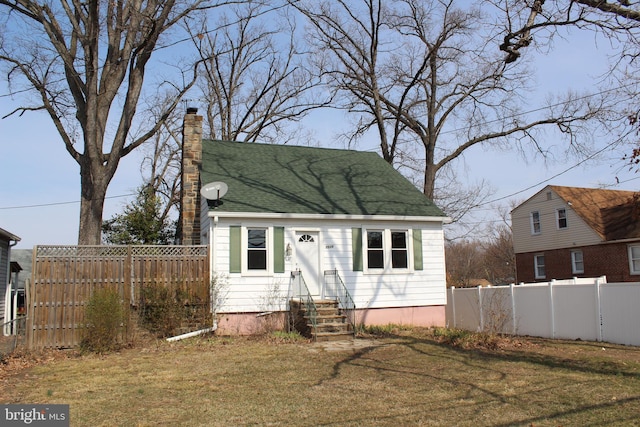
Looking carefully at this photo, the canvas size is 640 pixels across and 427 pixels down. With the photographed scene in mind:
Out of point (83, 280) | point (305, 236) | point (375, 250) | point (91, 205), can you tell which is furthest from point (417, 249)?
point (91, 205)

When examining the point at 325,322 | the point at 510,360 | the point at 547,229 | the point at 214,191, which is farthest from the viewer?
the point at 547,229

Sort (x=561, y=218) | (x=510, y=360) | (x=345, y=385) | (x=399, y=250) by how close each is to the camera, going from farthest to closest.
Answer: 1. (x=561, y=218)
2. (x=399, y=250)
3. (x=510, y=360)
4. (x=345, y=385)

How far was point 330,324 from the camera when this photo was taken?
13469 millimetres

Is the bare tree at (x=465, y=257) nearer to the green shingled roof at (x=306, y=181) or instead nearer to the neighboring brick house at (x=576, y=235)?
the neighboring brick house at (x=576, y=235)

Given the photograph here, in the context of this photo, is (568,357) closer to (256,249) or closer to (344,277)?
(344,277)

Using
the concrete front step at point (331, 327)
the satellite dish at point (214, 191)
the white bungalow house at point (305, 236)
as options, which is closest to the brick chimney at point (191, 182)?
the white bungalow house at point (305, 236)

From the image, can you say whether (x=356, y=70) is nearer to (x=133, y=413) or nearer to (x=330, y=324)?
(x=330, y=324)

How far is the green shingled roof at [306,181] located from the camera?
15.6 metres

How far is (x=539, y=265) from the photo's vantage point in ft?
105

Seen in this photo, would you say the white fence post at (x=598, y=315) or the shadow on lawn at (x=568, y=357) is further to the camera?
the white fence post at (x=598, y=315)

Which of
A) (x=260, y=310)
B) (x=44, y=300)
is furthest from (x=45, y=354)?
(x=260, y=310)

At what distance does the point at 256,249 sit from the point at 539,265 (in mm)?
22696

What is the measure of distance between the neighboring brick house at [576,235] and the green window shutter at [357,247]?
53.9ft

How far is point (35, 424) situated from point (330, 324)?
8282 mm
